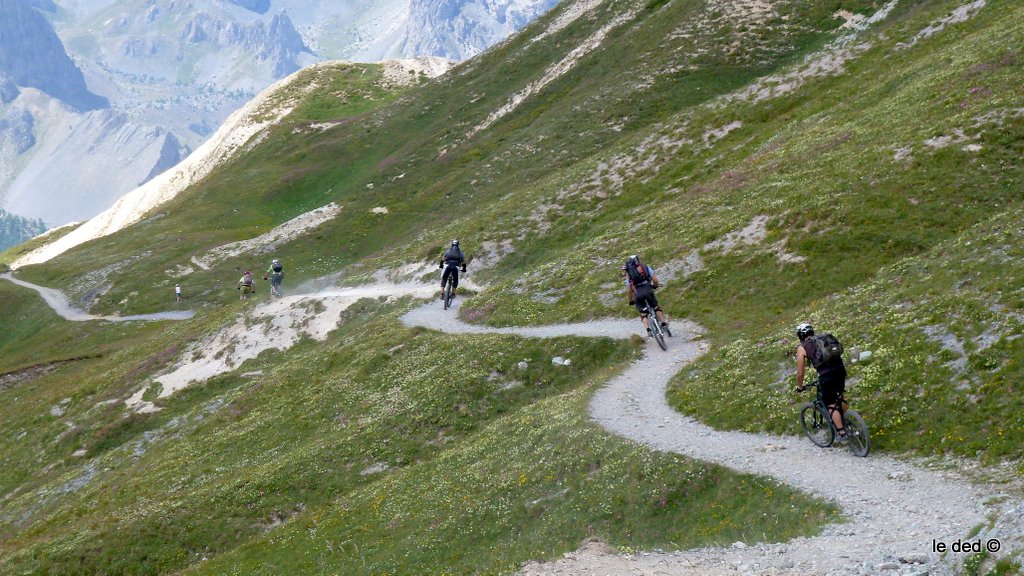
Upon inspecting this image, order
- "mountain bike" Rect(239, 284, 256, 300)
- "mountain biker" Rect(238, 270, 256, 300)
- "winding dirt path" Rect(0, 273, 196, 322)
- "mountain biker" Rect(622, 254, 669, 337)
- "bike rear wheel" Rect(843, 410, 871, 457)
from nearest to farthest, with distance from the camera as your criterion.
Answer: "bike rear wheel" Rect(843, 410, 871, 457) < "mountain biker" Rect(622, 254, 669, 337) < "mountain biker" Rect(238, 270, 256, 300) < "mountain bike" Rect(239, 284, 256, 300) < "winding dirt path" Rect(0, 273, 196, 322)

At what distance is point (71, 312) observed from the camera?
10806cm

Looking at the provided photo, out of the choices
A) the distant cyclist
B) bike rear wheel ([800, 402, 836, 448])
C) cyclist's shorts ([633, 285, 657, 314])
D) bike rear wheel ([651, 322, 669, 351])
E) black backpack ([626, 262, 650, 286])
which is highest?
the distant cyclist

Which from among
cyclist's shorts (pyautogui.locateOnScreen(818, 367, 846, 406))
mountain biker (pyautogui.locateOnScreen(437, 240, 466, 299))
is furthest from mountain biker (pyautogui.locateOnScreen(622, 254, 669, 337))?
mountain biker (pyautogui.locateOnScreen(437, 240, 466, 299))

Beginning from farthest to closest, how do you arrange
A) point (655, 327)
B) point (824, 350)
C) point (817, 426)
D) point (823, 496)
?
point (655, 327)
point (817, 426)
point (824, 350)
point (823, 496)

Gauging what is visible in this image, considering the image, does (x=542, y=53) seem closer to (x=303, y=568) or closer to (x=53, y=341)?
(x=53, y=341)

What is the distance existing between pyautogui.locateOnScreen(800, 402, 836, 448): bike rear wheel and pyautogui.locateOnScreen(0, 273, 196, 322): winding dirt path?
8375cm

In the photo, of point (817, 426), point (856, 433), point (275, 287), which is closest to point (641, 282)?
point (817, 426)

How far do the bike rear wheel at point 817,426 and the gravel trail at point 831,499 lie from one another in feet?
0.86

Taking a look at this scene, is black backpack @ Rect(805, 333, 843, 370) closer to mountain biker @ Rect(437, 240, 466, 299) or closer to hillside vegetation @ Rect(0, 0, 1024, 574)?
hillside vegetation @ Rect(0, 0, 1024, 574)

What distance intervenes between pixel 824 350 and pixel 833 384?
3.21 ft

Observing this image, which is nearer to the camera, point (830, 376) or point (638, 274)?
point (830, 376)

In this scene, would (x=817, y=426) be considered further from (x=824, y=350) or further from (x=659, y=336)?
(x=659, y=336)

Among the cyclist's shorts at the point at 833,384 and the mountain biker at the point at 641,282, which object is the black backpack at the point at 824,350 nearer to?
the cyclist's shorts at the point at 833,384

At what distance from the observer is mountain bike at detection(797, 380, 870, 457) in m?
20.2
